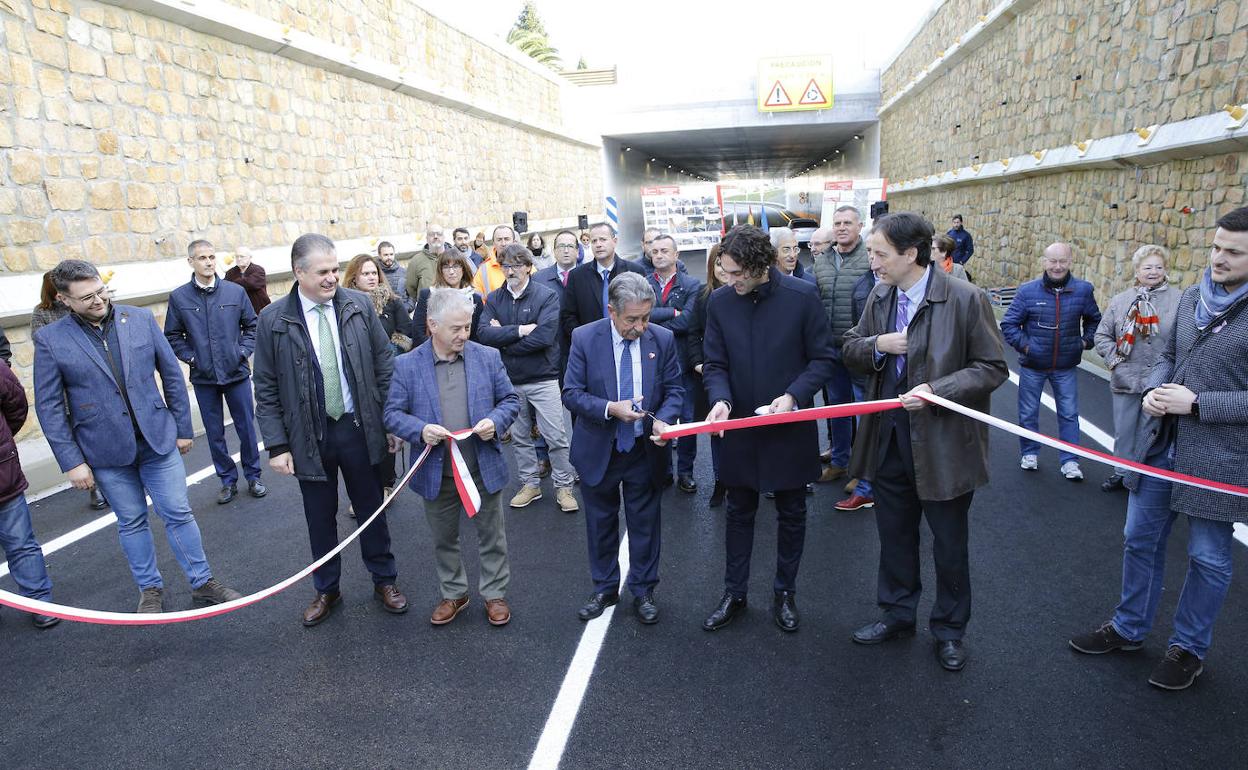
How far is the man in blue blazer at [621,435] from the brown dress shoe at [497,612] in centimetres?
42

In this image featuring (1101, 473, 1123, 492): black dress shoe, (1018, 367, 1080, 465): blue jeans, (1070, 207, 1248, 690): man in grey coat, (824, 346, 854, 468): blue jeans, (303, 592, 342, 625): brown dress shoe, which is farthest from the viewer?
(824, 346, 854, 468): blue jeans

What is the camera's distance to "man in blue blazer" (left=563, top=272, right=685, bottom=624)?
12.9 feet

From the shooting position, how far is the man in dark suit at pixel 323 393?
3.87 m

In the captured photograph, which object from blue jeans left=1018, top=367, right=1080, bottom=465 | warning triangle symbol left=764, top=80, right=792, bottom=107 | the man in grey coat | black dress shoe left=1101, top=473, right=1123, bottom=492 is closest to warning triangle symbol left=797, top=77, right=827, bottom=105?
warning triangle symbol left=764, top=80, right=792, bottom=107

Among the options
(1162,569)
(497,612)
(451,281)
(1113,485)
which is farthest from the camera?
(451,281)

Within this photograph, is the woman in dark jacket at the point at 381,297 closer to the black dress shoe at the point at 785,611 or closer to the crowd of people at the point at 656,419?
the crowd of people at the point at 656,419

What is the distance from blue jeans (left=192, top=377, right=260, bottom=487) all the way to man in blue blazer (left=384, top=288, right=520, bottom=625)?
2.89 m

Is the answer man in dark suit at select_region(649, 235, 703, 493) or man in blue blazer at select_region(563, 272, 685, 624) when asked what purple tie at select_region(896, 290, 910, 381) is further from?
man in dark suit at select_region(649, 235, 703, 493)

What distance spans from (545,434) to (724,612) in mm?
2427

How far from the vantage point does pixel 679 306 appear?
5.97 meters

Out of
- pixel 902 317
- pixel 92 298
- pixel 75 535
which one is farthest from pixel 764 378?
pixel 75 535

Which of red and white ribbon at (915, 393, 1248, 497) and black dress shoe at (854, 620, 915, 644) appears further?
black dress shoe at (854, 620, 915, 644)

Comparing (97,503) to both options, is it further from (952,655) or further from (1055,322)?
(1055,322)

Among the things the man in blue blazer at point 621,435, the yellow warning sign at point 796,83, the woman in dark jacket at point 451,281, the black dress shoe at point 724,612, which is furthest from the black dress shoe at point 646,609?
the yellow warning sign at point 796,83
